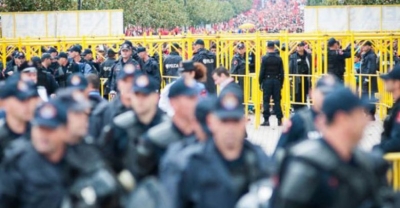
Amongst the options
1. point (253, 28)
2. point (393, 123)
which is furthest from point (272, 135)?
point (253, 28)

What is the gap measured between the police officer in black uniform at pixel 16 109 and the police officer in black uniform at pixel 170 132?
1186 millimetres

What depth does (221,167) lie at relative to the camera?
25.3 ft

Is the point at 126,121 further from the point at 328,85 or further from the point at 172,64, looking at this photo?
the point at 172,64

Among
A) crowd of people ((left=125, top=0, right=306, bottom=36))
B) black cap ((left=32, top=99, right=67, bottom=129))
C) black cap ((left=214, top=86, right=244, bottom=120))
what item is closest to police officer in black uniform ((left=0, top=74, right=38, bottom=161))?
black cap ((left=32, top=99, right=67, bottom=129))

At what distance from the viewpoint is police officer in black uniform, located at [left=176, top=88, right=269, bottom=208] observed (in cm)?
767

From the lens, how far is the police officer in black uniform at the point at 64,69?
24.0 meters

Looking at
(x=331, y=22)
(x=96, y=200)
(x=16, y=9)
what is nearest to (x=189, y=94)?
(x=96, y=200)

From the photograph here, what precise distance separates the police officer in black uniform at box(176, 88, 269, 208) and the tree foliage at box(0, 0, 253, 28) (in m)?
44.8

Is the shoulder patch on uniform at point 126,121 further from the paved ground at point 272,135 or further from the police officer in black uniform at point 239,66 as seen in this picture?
the police officer in black uniform at point 239,66

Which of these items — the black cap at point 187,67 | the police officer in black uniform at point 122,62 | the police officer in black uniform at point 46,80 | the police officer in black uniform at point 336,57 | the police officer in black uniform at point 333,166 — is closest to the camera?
the police officer in black uniform at point 333,166

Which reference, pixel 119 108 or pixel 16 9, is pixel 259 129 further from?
pixel 16 9

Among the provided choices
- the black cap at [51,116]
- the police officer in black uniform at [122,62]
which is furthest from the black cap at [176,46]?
the black cap at [51,116]

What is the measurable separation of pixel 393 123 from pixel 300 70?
14.8 metres

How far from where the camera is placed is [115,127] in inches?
405
